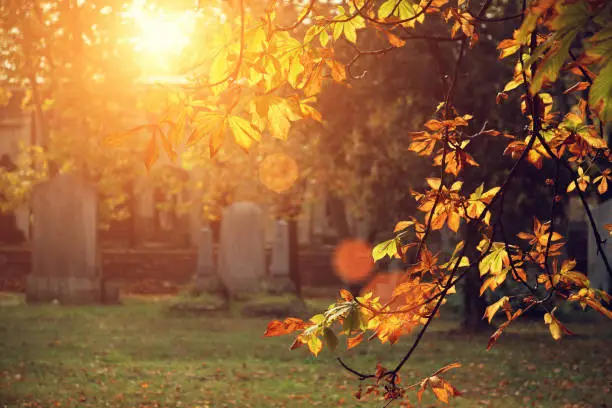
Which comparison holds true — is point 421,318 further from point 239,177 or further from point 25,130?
point 25,130

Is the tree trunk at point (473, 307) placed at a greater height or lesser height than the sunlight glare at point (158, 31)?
lesser

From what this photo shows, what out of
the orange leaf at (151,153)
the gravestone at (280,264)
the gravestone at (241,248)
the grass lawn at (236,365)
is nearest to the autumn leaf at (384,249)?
the orange leaf at (151,153)

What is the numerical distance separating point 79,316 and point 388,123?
26.6 feet

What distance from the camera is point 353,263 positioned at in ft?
93.3

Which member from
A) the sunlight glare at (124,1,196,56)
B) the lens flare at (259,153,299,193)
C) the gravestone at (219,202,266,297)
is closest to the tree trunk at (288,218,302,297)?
the gravestone at (219,202,266,297)

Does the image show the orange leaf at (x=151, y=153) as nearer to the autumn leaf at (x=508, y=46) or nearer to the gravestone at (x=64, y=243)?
the autumn leaf at (x=508, y=46)

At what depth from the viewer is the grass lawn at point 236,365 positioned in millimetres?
11047

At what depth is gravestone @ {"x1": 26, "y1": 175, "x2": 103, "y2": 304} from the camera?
2253 centimetres

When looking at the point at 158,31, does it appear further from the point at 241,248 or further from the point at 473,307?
the point at 241,248

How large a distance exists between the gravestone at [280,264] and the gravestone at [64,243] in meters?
4.29

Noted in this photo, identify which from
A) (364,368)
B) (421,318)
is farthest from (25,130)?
(421,318)

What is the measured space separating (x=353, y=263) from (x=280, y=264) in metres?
4.49

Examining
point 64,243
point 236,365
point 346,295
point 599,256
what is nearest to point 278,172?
point 64,243

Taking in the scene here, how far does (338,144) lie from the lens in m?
17.1
